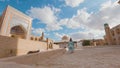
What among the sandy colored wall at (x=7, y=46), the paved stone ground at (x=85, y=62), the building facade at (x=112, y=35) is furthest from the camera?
the building facade at (x=112, y=35)

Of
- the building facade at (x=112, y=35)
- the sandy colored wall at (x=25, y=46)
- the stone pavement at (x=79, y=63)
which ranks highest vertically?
the building facade at (x=112, y=35)

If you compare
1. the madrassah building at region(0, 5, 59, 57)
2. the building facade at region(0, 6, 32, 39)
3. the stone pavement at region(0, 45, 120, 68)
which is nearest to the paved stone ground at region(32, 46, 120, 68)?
the stone pavement at region(0, 45, 120, 68)

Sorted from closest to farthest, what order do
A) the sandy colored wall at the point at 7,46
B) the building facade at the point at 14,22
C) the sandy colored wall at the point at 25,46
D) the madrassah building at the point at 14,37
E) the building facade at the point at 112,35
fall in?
the sandy colored wall at the point at 7,46, the madrassah building at the point at 14,37, the sandy colored wall at the point at 25,46, the building facade at the point at 14,22, the building facade at the point at 112,35

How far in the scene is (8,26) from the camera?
20.2m

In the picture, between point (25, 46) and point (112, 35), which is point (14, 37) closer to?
point (25, 46)

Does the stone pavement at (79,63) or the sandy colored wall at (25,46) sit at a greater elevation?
the sandy colored wall at (25,46)

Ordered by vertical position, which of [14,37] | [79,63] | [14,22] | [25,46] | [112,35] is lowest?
[79,63]

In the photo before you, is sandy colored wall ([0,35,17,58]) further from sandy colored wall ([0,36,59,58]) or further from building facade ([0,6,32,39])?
building facade ([0,6,32,39])

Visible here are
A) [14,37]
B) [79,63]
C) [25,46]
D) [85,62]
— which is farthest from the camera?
[25,46]

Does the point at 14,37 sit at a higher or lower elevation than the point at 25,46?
higher

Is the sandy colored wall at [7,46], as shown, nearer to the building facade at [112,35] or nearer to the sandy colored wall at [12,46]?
the sandy colored wall at [12,46]

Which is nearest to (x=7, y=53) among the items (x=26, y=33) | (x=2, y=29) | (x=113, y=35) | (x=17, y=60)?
(x=2, y=29)

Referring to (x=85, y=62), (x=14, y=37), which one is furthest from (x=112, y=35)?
(x=85, y=62)

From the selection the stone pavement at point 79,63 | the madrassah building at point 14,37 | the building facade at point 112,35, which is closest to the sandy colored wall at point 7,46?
the madrassah building at point 14,37
